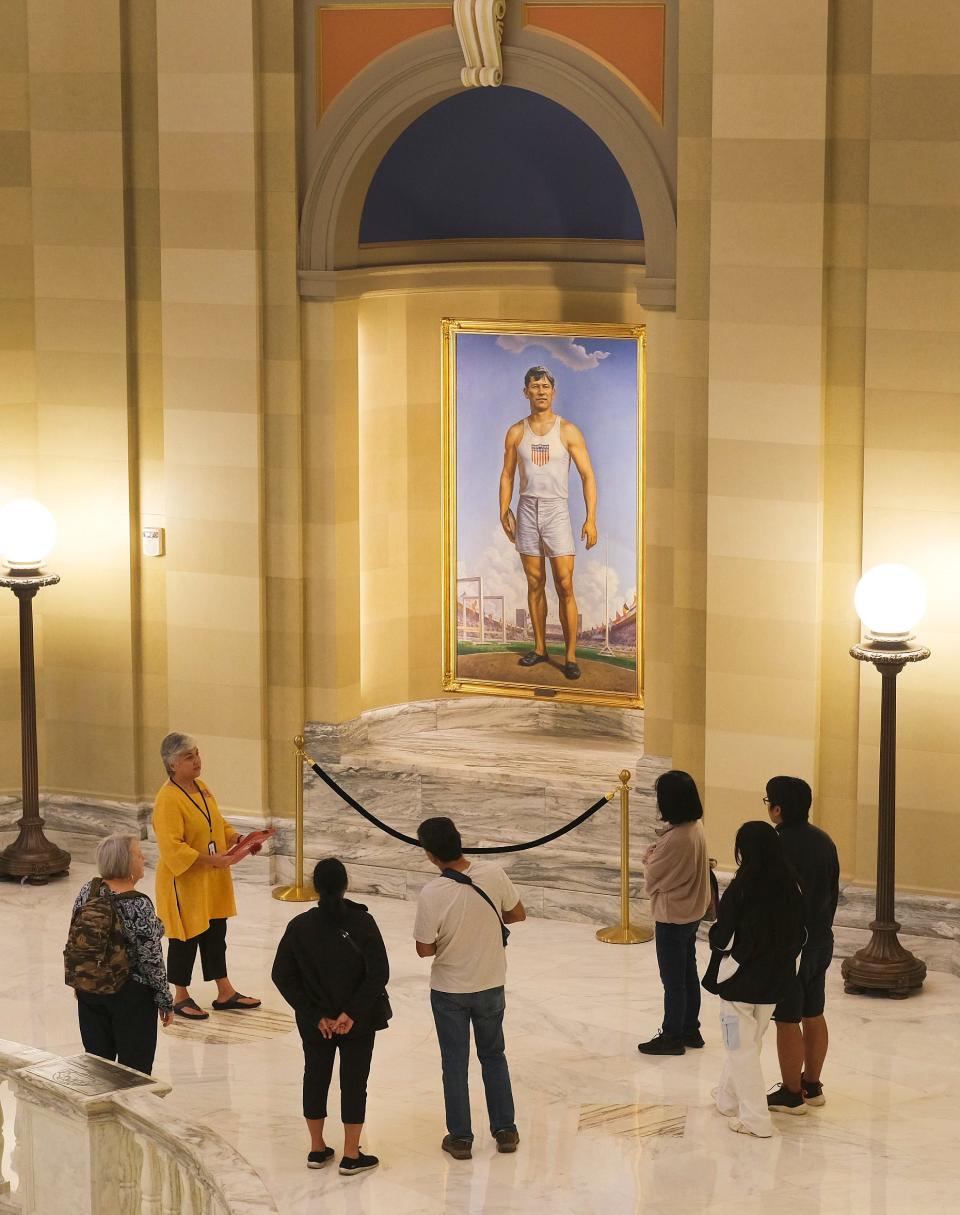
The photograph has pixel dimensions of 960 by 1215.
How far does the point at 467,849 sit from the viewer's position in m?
11.6

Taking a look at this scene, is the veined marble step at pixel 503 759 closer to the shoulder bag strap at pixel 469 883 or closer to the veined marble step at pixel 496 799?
the veined marble step at pixel 496 799

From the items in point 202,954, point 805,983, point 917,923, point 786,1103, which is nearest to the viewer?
point 805,983

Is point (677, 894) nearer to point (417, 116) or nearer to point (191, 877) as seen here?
point (191, 877)

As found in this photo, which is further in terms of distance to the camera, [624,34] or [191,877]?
[624,34]

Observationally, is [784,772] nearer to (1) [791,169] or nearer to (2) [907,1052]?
(2) [907,1052]

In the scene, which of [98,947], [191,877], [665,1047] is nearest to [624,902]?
[665,1047]

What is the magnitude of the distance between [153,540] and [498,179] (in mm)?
3046

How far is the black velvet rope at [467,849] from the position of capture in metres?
11.2

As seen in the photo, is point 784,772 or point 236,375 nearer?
point 784,772

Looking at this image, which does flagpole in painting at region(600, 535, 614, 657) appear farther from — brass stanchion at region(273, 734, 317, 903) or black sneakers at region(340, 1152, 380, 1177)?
black sneakers at region(340, 1152, 380, 1177)

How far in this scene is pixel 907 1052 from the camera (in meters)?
9.73

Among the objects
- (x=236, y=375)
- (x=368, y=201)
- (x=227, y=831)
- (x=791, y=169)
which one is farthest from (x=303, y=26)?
(x=227, y=831)

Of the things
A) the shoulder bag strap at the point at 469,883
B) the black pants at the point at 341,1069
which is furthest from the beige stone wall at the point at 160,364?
the shoulder bag strap at the point at 469,883

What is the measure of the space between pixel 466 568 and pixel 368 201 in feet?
7.83
